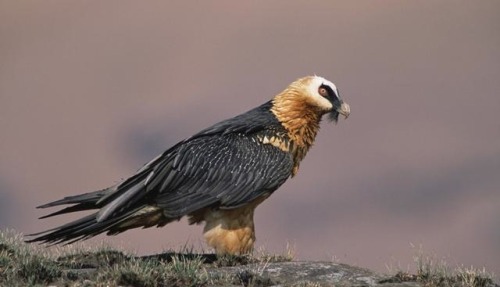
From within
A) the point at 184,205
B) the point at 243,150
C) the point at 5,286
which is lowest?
the point at 5,286

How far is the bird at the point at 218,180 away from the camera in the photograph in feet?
39.0

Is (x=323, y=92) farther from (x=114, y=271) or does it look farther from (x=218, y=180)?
(x=114, y=271)

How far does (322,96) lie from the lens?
43.1 ft

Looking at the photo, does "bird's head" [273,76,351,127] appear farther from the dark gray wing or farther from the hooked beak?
the dark gray wing

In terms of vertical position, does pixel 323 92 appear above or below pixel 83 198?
above

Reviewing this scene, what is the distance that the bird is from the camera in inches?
468

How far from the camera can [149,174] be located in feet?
40.0

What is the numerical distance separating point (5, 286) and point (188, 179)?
11.4 ft

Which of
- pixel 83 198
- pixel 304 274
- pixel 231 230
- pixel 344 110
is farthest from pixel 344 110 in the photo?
pixel 83 198

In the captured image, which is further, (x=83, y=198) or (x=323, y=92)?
(x=323, y=92)

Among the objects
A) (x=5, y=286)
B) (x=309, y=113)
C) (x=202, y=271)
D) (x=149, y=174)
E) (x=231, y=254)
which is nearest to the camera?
(x=5, y=286)

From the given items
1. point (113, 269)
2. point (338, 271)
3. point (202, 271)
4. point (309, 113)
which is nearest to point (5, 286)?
point (113, 269)

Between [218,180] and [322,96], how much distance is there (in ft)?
6.87

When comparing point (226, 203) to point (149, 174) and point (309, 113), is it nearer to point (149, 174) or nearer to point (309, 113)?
point (149, 174)
